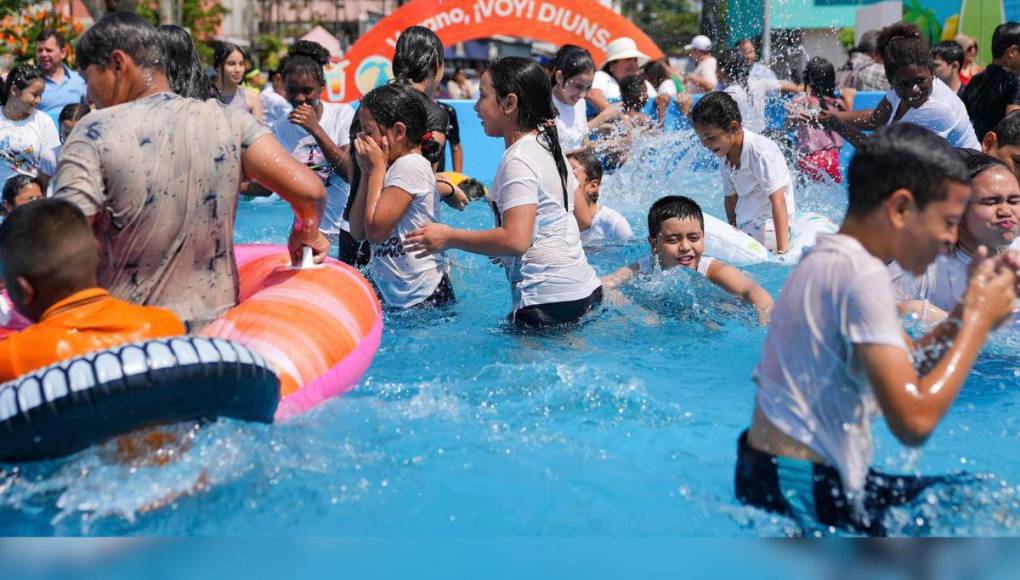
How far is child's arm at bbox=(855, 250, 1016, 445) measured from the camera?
7.81 ft

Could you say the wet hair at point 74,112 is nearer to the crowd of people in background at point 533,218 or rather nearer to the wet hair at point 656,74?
the crowd of people in background at point 533,218

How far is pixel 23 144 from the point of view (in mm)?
7836

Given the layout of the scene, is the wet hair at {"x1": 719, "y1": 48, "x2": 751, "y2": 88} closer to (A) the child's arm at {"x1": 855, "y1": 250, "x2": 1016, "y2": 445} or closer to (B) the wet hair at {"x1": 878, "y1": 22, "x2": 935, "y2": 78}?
(B) the wet hair at {"x1": 878, "y1": 22, "x2": 935, "y2": 78}

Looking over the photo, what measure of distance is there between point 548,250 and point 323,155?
221 centimetres

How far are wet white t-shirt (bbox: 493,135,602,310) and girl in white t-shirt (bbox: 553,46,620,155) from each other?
3797mm

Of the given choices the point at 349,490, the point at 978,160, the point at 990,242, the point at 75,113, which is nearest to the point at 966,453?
the point at 990,242

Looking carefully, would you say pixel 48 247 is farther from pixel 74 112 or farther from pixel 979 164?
pixel 74 112

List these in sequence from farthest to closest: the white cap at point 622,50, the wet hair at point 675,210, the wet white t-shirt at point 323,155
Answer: the white cap at point 622,50 < the wet white t-shirt at point 323,155 < the wet hair at point 675,210

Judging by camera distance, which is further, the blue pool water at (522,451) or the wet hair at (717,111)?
the wet hair at (717,111)

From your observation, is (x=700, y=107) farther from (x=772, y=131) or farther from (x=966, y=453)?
(x=772, y=131)

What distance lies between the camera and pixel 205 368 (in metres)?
2.86

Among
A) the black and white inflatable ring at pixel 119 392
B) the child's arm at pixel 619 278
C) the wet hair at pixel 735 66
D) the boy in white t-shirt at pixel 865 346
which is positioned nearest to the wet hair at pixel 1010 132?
the child's arm at pixel 619 278

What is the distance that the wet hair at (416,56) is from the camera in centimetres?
589

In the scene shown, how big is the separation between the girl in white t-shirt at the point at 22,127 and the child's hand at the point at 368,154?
411 centimetres
